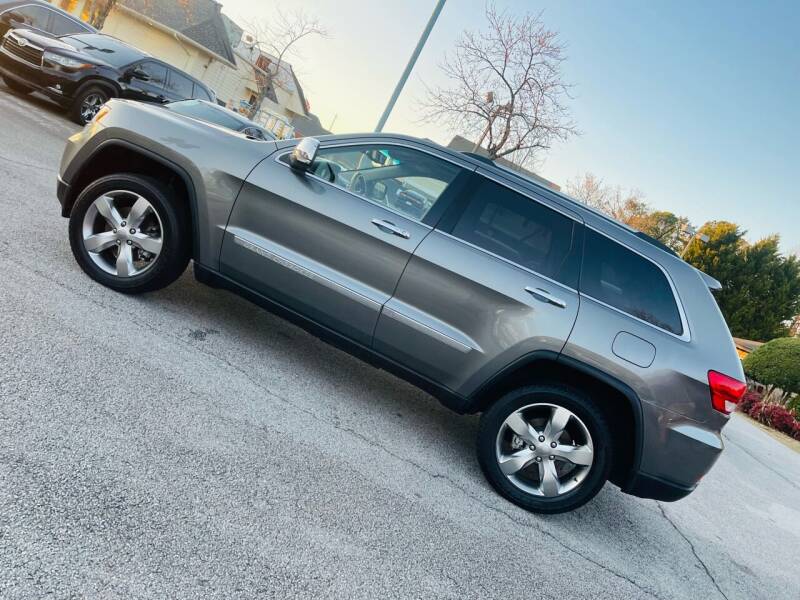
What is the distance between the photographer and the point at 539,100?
2067cm

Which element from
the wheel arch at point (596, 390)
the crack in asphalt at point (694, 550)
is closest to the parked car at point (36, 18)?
the wheel arch at point (596, 390)

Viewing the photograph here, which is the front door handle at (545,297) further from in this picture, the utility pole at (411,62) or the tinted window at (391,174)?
the utility pole at (411,62)

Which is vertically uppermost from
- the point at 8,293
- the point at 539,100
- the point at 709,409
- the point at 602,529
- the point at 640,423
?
the point at 539,100

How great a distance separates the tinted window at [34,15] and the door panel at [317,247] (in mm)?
10769

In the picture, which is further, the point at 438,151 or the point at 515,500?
the point at 438,151

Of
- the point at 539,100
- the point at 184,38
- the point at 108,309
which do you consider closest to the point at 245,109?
the point at 184,38

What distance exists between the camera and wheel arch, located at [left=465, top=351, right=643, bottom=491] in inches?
130

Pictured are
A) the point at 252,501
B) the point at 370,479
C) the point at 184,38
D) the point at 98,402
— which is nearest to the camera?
the point at 252,501

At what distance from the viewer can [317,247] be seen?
3656 mm

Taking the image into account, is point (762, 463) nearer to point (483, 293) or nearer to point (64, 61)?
point (483, 293)

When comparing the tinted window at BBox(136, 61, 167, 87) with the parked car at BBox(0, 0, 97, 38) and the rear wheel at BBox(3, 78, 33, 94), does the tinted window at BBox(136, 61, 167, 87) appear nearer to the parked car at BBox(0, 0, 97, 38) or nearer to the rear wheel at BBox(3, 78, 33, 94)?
the parked car at BBox(0, 0, 97, 38)

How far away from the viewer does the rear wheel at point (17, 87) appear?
34.1 ft

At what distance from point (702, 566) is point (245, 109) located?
122 ft

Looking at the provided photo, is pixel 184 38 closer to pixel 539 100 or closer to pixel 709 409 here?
pixel 539 100
